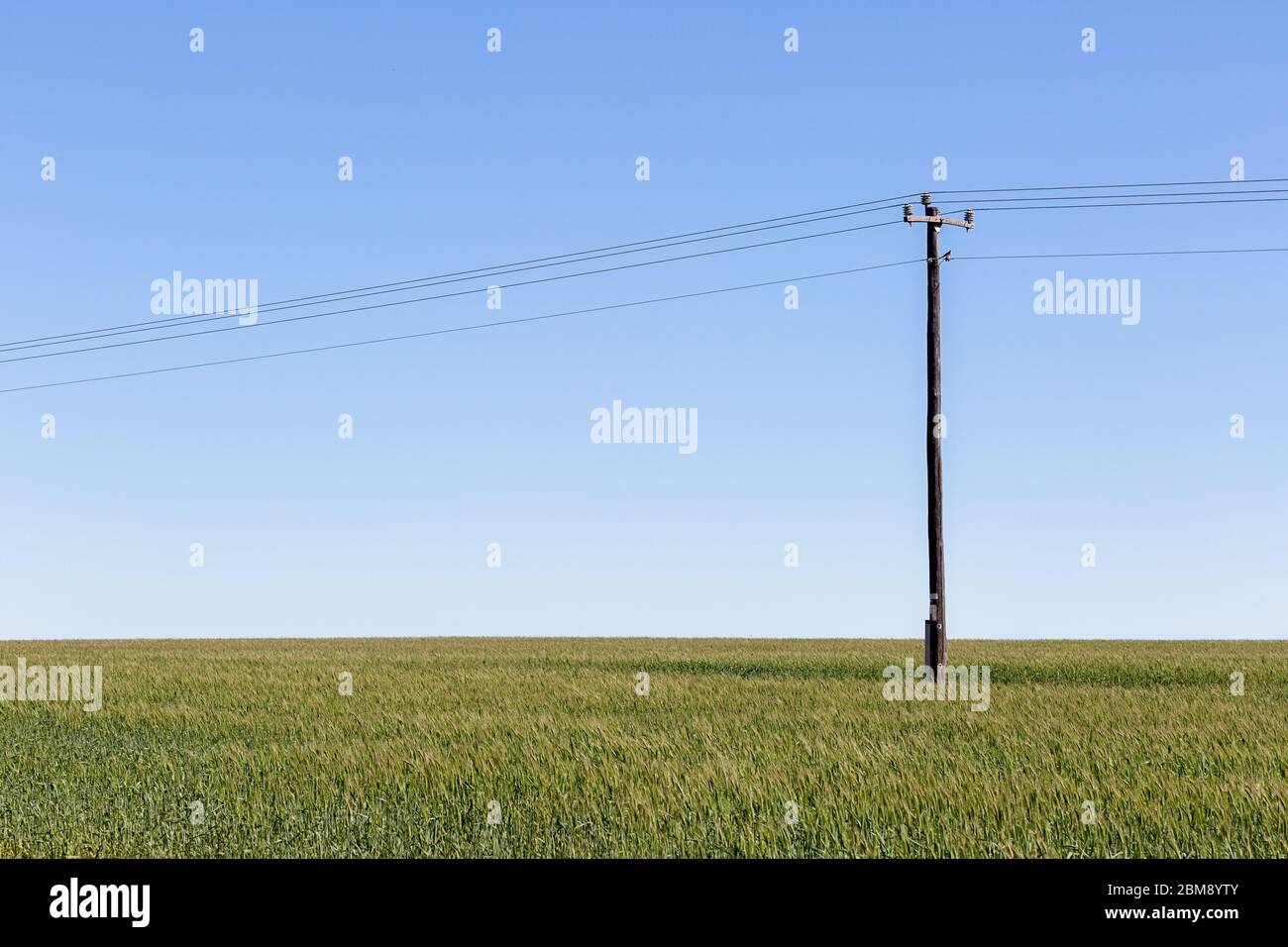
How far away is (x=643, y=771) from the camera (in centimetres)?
1340

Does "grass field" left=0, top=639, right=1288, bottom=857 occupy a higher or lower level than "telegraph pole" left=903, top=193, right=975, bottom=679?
lower

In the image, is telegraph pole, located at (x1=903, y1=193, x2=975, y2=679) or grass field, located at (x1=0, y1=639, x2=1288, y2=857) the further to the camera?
telegraph pole, located at (x1=903, y1=193, x2=975, y2=679)

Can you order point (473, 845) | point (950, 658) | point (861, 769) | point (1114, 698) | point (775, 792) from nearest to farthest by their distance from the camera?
1. point (473, 845)
2. point (775, 792)
3. point (861, 769)
4. point (1114, 698)
5. point (950, 658)

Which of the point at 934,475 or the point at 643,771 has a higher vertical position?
the point at 934,475

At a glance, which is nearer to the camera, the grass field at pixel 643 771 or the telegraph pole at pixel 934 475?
the grass field at pixel 643 771

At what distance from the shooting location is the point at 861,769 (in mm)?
13344

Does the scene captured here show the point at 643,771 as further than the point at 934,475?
No

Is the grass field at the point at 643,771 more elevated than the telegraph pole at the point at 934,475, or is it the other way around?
the telegraph pole at the point at 934,475

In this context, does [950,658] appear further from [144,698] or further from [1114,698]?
[144,698]

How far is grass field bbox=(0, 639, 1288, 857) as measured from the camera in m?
10.6

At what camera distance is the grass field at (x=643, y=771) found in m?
10.6
